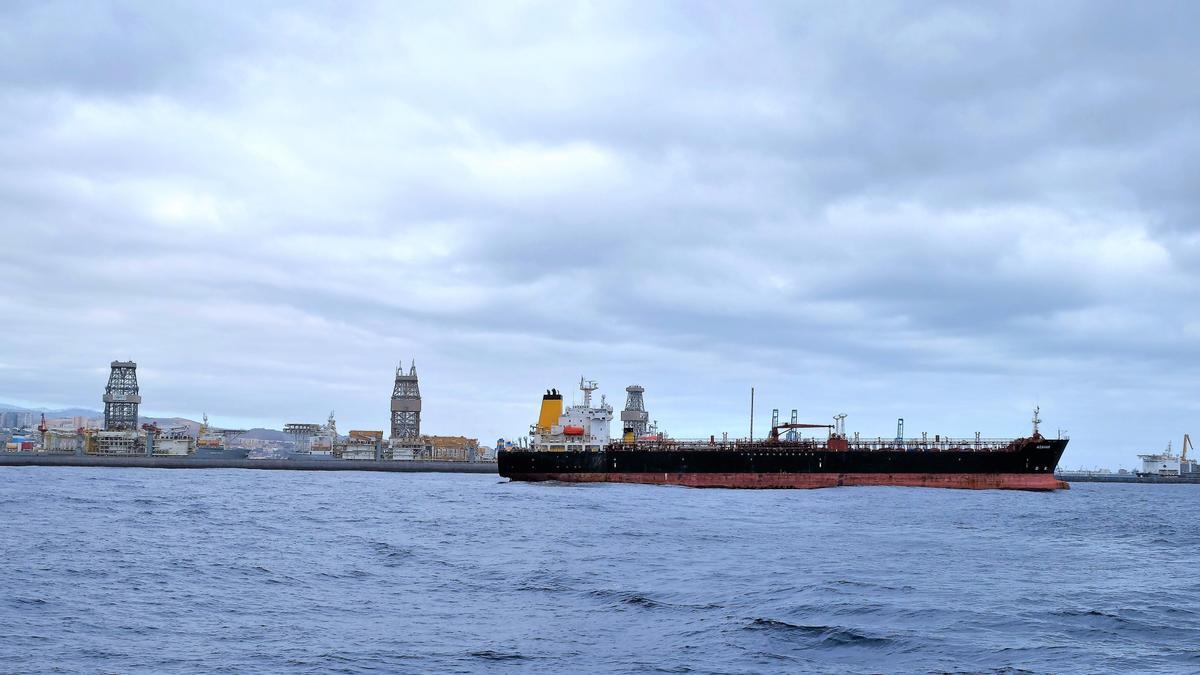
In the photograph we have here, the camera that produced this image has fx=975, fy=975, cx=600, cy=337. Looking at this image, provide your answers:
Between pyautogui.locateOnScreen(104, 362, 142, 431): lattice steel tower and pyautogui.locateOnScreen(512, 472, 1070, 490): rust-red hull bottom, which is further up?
pyautogui.locateOnScreen(104, 362, 142, 431): lattice steel tower

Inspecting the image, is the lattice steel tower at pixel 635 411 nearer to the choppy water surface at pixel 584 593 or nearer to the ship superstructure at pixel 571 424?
the ship superstructure at pixel 571 424

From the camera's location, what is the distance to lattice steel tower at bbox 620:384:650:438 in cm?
19125

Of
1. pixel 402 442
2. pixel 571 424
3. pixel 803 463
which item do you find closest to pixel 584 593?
pixel 803 463

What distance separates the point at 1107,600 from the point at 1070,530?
23000 millimetres

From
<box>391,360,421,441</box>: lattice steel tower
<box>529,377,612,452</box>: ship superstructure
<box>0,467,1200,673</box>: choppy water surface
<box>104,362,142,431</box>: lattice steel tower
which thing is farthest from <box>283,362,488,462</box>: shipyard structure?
<box>0,467,1200,673</box>: choppy water surface

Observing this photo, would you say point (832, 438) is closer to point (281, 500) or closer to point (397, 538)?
point (281, 500)

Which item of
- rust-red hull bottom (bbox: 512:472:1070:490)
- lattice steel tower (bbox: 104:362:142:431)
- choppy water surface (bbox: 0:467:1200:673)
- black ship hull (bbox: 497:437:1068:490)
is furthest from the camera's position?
lattice steel tower (bbox: 104:362:142:431)

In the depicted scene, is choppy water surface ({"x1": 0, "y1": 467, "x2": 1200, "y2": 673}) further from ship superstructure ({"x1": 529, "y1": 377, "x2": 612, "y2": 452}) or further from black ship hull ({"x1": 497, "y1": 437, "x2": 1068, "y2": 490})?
ship superstructure ({"x1": 529, "y1": 377, "x2": 612, "y2": 452})

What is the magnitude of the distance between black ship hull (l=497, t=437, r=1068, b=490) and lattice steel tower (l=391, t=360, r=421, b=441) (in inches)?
3983

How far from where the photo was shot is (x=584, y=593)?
2641 cm

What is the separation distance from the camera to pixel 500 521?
47500mm

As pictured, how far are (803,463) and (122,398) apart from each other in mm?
140295

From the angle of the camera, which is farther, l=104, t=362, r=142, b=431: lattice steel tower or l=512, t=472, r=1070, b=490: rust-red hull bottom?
l=104, t=362, r=142, b=431: lattice steel tower

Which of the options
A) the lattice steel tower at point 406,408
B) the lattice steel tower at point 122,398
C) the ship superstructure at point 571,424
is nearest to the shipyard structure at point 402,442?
the lattice steel tower at point 406,408
